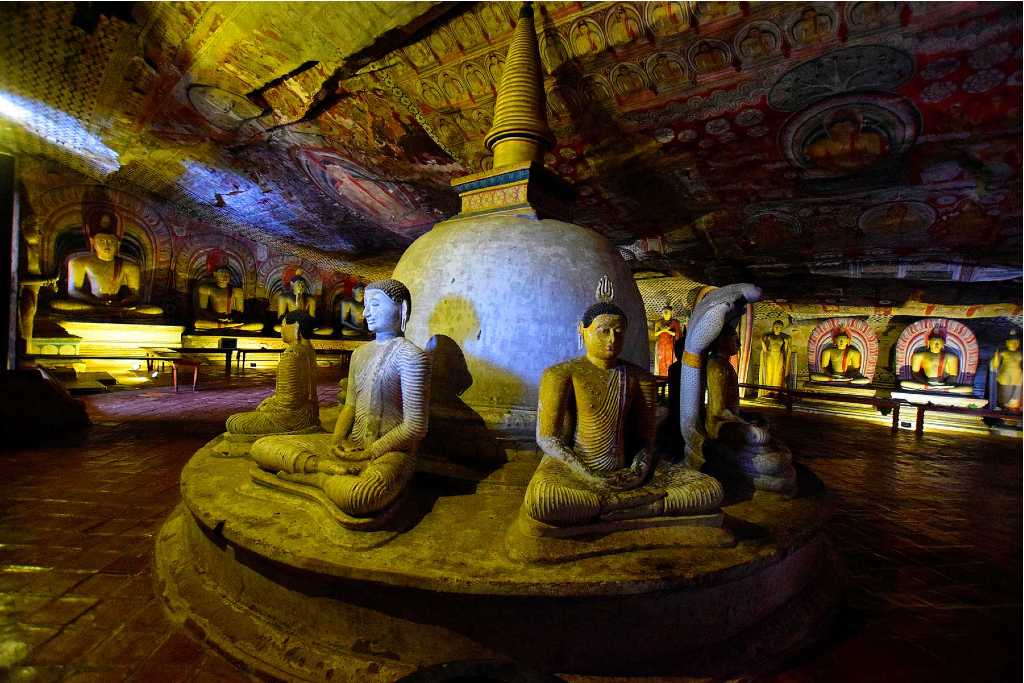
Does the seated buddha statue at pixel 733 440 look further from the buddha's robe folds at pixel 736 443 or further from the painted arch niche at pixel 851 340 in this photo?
the painted arch niche at pixel 851 340

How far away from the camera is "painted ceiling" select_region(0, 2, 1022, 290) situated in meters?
5.71

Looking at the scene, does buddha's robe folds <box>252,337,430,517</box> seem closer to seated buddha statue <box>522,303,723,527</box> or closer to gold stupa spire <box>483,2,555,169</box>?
seated buddha statue <box>522,303,723,527</box>

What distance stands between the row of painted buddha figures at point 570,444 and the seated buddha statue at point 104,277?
13925 mm

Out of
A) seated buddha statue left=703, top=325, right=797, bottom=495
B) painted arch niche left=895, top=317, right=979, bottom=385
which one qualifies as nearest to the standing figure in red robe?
painted arch niche left=895, top=317, right=979, bottom=385

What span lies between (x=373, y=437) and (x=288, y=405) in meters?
1.22

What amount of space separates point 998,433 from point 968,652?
32.2ft

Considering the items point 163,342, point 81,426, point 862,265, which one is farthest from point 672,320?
point 163,342

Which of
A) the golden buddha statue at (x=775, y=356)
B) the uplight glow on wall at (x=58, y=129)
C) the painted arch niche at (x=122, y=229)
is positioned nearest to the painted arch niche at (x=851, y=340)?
the golden buddha statue at (x=775, y=356)

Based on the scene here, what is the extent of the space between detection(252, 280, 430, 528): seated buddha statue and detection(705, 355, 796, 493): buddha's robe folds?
1.96 metres

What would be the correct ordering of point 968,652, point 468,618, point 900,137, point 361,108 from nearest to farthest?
point 468,618
point 968,652
point 900,137
point 361,108

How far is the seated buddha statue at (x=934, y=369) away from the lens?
36.3 feet

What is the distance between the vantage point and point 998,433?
8547mm

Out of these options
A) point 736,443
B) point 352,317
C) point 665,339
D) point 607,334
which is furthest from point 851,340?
point 352,317

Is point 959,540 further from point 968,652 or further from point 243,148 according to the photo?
point 243,148
